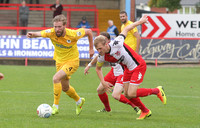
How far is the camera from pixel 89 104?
10.4 m

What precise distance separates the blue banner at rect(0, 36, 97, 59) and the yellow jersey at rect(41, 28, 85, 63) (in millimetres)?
12041

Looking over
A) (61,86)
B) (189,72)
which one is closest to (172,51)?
(189,72)

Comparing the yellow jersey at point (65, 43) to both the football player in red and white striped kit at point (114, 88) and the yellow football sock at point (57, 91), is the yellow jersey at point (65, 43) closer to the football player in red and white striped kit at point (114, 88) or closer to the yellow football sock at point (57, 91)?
the football player in red and white striped kit at point (114, 88)

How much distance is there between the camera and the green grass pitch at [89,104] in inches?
299

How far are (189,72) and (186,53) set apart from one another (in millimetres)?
2437

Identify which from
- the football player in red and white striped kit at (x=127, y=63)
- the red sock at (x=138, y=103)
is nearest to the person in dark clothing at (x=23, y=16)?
the football player in red and white striped kit at (x=127, y=63)

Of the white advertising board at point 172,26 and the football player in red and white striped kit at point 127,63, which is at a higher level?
the white advertising board at point 172,26

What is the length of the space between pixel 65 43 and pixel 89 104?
6.73 ft

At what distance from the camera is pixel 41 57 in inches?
838

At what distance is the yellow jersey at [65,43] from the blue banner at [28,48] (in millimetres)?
12041

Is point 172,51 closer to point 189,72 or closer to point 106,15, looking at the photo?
point 189,72

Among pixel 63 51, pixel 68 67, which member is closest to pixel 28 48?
pixel 63 51

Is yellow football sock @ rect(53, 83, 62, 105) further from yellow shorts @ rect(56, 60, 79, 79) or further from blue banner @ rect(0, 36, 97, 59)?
blue banner @ rect(0, 36, 97, 59)

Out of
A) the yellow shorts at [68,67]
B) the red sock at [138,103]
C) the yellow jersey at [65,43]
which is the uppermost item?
the yellow jersey at [65,43]
